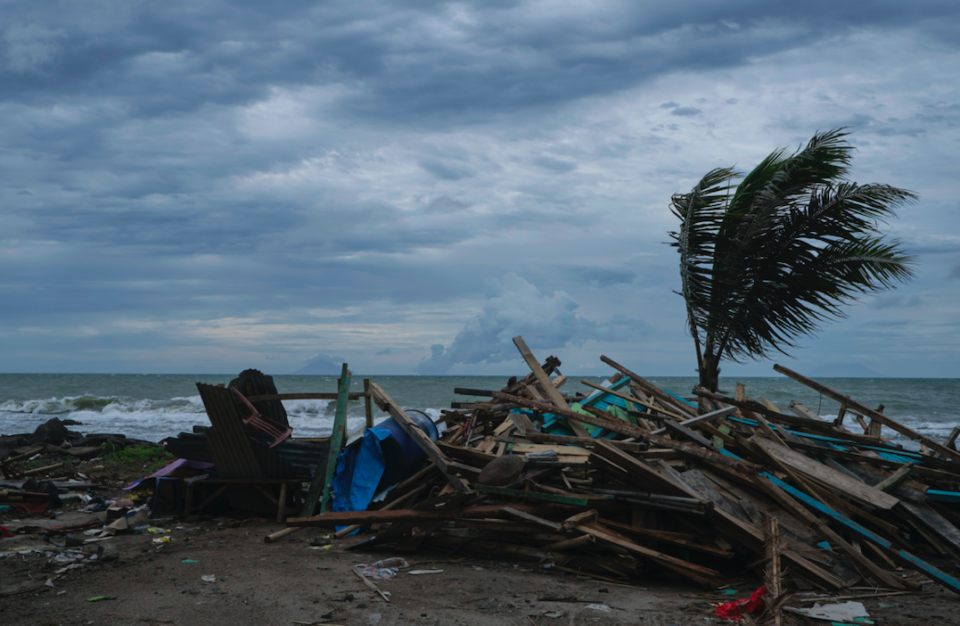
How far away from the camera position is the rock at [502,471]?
6.49m

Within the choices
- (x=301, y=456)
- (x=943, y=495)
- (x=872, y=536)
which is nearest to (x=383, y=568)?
(x=301, y=456)

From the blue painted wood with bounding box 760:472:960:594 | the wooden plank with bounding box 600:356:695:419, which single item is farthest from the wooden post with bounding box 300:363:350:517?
the blue painted wood with bounding box 760:472:960:594

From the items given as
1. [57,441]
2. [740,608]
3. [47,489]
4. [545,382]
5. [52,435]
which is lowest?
[57,441]

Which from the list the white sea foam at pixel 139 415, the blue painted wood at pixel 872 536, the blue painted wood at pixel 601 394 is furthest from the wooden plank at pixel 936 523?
the white sea foam at pixel 139 415

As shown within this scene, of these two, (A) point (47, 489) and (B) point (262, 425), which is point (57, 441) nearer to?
(A) point (47, 489)

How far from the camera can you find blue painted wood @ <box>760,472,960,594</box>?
5312 millimetres

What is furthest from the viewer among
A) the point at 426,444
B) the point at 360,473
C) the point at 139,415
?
the point at 139,415

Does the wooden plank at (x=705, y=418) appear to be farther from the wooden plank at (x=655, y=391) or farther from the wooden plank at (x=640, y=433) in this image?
the wooden plank at (x=655, y=391)

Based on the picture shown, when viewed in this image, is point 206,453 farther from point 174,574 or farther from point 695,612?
point 695,612

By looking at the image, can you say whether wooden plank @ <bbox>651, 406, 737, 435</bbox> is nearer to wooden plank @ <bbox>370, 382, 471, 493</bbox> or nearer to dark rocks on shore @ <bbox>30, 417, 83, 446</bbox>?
wooden plank @ <bbox>370, 382, 471, 493</bbox>

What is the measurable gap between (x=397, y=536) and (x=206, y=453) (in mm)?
3797

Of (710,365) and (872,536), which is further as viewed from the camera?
(710,365)

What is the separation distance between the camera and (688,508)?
5.89m

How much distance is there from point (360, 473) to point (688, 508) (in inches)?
154
